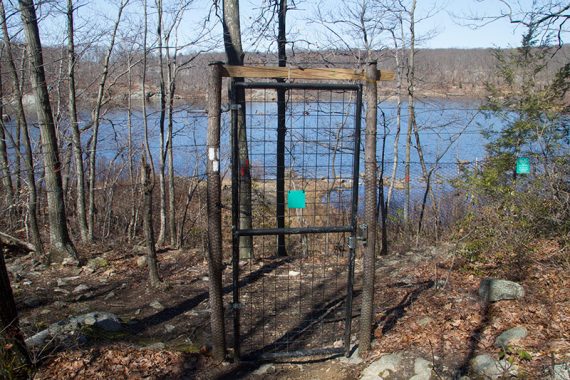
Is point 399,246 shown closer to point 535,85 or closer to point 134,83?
point 535,85

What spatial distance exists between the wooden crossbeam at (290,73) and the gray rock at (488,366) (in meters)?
2.47

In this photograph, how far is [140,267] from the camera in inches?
284

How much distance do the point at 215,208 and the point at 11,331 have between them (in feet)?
5.72

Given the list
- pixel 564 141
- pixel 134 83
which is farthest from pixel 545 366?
pixel 134 83

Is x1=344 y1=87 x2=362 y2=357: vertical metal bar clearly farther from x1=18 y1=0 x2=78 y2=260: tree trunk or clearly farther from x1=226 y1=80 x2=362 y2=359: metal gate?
x1=18 y1=0 x2=78 y2=260: tree trunk

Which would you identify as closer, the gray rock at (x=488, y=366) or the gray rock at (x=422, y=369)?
the gray rock at (x=488, y=366)

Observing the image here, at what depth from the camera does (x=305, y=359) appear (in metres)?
4.50

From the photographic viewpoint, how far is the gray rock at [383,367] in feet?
13.3

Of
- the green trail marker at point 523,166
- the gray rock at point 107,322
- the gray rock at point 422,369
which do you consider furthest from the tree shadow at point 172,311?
the green trail marker at point 523,166

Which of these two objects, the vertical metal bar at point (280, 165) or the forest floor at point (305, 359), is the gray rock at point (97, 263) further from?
the vertical metal bar at point (280, 165)

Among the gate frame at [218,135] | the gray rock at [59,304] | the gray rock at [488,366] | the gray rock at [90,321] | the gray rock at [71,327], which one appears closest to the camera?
the gray rock at [488,366]

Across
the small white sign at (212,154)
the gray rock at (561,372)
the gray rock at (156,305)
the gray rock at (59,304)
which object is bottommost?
the gray rock at (156,305)

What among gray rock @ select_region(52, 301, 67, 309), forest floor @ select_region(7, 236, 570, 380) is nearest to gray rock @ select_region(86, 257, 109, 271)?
forest floor @ select_region(7, 236, 570, 380)

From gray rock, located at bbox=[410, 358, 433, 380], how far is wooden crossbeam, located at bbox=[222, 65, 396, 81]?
243 cm
